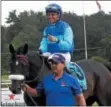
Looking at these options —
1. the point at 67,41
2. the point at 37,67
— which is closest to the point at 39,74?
the point at 37,67

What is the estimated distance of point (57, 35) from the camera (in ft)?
25.0

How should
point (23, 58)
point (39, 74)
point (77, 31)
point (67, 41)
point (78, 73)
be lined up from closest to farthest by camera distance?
point (67, 41)
point (23, 58)
point (39, 74)
point (78, 73)
point (77, 31)

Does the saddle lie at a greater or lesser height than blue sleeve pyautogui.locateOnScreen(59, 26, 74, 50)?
lesser

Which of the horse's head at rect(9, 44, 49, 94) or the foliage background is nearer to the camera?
the horse's head at rect(9, 44, 49, 94)

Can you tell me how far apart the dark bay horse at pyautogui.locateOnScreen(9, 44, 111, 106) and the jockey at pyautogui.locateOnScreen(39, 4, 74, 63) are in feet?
0.93

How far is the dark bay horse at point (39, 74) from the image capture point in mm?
7285

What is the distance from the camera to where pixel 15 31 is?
5478 centimetres

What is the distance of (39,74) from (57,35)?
0.82 m

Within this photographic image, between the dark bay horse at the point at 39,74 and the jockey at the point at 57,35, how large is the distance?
0.93 feet

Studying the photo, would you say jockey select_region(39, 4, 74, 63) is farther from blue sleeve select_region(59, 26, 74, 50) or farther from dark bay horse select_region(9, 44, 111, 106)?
dark bay horse select_region(9, 44, 111, 106)

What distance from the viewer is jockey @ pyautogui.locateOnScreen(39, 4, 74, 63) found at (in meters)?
7.15

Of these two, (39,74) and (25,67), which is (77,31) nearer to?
(39,74)

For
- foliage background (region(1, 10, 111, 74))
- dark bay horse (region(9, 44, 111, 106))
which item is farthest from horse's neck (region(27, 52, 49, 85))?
foliage background (region(1, 10, 111, 74))

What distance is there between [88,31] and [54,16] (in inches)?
1838
